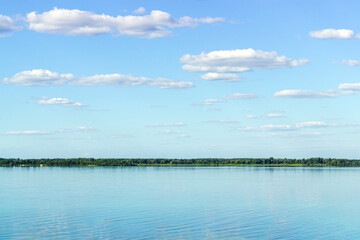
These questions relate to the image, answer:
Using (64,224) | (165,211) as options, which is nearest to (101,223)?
(64,224)

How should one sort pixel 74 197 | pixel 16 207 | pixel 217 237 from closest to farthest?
pixel 217 237 → pixel 16 207 → pixel 74 197

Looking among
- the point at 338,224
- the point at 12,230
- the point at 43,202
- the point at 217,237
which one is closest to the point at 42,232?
the point at 12,230

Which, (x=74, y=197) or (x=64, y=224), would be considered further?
(x=74, y=197)

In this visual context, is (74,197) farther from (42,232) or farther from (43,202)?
(42,232)

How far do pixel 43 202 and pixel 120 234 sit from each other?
21214 mm

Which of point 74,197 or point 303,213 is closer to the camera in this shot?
point 303,213

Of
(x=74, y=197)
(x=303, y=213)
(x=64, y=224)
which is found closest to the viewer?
(x=64, y=224)

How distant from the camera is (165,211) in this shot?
4306 cm

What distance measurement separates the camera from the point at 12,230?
3328cm

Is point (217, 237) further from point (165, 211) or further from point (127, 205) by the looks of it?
point (127, 205)

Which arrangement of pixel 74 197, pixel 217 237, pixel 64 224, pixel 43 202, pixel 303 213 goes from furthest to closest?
pixel 74 197, pixel 43 202, pixel 303 213, pixel 64 224, pixel 217 237

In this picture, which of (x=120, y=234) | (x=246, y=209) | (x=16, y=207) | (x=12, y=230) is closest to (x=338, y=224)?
(x=246, y=209)

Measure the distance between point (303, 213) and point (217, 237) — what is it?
14.1 meters

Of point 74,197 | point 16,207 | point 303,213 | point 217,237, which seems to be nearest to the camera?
point 217,237
